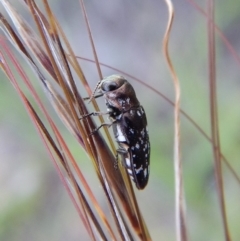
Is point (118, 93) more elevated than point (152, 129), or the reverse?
point (118, 93)

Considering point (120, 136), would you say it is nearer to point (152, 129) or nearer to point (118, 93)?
point (118, 93)

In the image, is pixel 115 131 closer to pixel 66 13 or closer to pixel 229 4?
pixel 229 4

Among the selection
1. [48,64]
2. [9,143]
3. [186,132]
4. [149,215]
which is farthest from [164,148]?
[48,64]

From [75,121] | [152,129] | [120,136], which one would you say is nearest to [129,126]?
[120,136]

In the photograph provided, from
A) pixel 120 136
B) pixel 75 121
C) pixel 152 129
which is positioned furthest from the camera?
pixel 152 129

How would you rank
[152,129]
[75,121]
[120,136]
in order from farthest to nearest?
[152,129], [120,136], [75,121]

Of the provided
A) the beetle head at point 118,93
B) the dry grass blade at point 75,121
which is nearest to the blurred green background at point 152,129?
the beetle head at point 118,93
